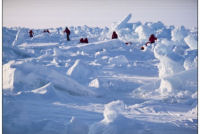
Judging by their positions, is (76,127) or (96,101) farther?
(96,101)

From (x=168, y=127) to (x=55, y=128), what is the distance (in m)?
0.92

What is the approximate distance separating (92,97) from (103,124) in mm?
917

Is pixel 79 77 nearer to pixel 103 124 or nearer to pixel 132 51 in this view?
pixel 103 124

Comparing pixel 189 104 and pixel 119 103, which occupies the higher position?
pixel 119 103

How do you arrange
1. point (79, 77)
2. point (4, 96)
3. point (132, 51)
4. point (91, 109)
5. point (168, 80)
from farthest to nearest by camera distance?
point (132, 51) < point (79, 77) < point (168, 80) < point (91, 109) < point (4, 96)

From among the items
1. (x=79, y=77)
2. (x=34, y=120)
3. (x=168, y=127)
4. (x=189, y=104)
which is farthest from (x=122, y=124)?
(x=79, y=77)

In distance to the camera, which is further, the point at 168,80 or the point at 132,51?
the point at 132,51

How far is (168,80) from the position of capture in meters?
3.20

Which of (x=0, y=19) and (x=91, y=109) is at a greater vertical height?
(x=0, y=19)

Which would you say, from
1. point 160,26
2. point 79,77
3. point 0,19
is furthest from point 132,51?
point 160,26

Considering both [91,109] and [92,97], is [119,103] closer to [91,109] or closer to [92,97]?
[91,109]

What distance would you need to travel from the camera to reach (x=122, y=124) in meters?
1.97

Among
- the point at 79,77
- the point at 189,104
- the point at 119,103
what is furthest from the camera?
the point at 79,77

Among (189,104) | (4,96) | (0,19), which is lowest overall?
(189,104)
